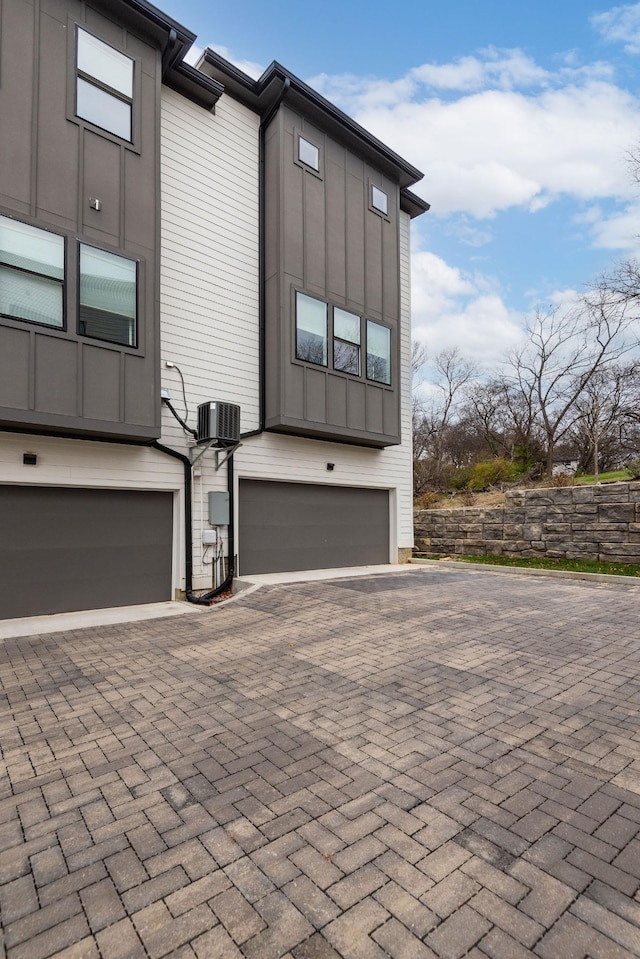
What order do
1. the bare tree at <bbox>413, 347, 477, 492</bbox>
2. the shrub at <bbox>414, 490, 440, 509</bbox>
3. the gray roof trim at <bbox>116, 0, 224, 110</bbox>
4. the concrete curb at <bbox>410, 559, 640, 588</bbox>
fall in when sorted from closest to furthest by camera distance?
the gray roof trim at <bbox>116, 0, 224, 110</bbox> < the concrete curb at <bbox>410, 559, 640, 588</bbox> < the shrub at <bbox>414, 490, 440, 509</bbox> < the bare tree at <bbox>413, 347, 477, 492</bbox>

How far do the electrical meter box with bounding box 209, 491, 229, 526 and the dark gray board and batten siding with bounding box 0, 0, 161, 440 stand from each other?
159 cm

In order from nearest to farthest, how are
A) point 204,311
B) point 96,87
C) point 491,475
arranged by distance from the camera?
point 96,87, point 204,311, point 491,475

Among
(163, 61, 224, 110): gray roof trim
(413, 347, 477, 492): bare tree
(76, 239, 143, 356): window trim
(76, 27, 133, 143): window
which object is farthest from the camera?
(413, 347, 477, 492): bare tree

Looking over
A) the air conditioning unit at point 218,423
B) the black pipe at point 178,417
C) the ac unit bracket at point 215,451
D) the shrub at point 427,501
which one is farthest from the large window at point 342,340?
the shrub at point 427,501

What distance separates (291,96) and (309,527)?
814cm

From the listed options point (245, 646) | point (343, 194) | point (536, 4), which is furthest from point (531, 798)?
point (536, 4)

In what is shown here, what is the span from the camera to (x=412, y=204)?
12000 millimetres

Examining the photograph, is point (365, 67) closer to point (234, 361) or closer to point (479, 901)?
point (234, 361)

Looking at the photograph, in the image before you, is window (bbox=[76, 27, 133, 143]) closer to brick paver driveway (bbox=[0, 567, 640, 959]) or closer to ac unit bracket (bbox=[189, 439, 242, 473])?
ac unit bracket (bbox=[189, 439, 242, 473])

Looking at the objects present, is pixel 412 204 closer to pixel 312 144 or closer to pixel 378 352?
pixel 312 144

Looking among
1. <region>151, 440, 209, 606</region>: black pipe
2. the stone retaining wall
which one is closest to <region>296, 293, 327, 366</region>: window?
<region>151, 440, 209, 606</region>: black pipe

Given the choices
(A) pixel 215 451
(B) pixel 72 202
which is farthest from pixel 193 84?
(A) pixel 215 451

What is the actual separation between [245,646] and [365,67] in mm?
12225

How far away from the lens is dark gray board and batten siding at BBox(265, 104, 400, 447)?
8.90 metres
